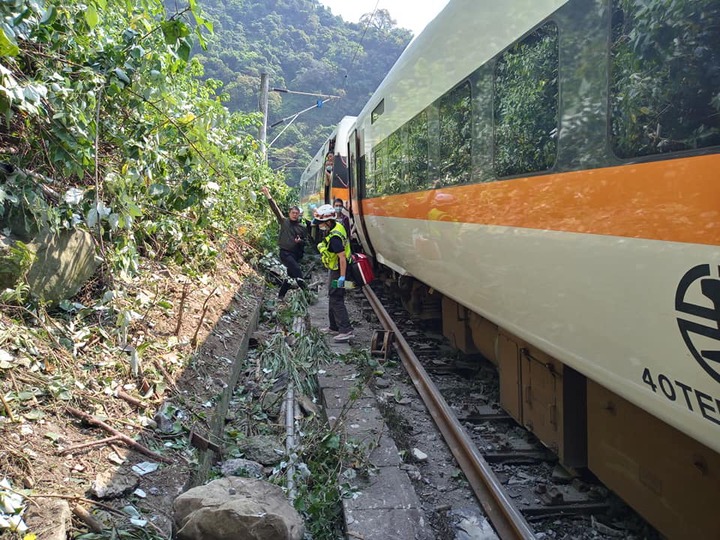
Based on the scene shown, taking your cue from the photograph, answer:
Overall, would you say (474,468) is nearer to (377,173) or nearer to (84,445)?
(84,445)

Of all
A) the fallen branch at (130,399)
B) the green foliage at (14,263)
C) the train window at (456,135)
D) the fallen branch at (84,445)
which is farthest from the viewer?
the train window at (456,135)

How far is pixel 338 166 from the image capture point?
1567cm

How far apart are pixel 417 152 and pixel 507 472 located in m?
3.53

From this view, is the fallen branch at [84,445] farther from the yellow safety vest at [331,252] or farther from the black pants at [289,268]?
the black pants at [289,268]

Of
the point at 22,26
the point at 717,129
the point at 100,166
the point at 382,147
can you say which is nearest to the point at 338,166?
the point at 382,147

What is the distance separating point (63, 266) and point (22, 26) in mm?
1722

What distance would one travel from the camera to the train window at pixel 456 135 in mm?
4672

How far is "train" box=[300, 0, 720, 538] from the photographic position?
6.93ft

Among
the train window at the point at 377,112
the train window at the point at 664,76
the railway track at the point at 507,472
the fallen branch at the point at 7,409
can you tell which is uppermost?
the train window at the point at 377,112

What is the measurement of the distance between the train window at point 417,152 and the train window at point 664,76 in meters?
3.43

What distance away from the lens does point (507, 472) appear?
4316mm

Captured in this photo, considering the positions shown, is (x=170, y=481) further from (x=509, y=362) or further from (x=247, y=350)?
(x=247, y=350)

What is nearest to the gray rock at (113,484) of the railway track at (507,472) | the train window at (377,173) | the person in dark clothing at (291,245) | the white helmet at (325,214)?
the railway track at (507,472)

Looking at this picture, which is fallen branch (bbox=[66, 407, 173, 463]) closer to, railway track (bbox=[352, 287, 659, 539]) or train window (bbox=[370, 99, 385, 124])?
railway track (bbox=[352, 287, 659, 539])
